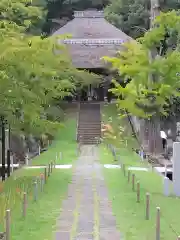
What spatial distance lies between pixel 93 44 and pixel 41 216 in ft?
143

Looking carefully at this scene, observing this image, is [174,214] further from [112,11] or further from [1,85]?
[112,11]

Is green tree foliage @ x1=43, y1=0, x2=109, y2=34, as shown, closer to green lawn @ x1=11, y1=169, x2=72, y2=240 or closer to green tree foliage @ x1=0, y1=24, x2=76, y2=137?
green tree foliage @ x1=0, y1=24, x2=76, y2=137

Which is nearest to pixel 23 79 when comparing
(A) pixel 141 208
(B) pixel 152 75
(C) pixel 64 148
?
(A) pixel 141 208

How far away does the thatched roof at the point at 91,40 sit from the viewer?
54.2 metres

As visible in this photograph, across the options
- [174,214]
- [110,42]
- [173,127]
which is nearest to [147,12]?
[110,42]

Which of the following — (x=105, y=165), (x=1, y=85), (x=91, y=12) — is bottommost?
(x=105, y=165)

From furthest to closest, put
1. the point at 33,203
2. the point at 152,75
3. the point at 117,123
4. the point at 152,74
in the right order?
the point at 117,123 < the point at 152,75 < the point at 152,74 < the point at 33,203

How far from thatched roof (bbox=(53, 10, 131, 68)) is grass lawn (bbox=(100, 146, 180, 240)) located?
30140mm

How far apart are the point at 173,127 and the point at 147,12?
26915 millimetres

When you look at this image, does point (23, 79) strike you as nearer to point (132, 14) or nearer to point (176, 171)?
point (176, 171)

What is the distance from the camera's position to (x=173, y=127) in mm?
44781

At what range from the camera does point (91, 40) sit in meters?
56.0

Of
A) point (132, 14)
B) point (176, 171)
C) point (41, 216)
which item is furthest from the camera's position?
point (132, 14)

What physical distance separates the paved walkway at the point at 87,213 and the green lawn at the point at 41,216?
241 mm
